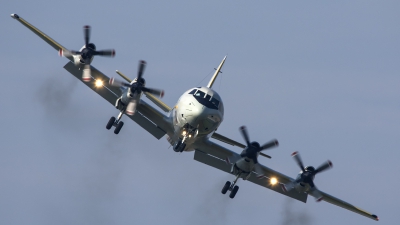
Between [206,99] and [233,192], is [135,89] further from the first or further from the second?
[233,192]

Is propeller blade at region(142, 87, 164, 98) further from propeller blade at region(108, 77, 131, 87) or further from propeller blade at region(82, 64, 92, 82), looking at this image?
propeller blade at region(82, 64, 92, 82)

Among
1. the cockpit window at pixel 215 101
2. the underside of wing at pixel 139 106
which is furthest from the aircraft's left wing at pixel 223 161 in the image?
the cockpit window at pixel 215 101

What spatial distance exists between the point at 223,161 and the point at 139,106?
7.69 metres

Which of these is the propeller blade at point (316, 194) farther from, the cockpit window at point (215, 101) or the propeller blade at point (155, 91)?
the propeller blade at point (155, 91)

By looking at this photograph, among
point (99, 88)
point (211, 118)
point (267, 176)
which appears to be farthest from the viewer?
→ point (267, 176)

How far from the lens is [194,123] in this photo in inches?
1818

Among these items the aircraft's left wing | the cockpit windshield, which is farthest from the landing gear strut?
the cockpit windshield

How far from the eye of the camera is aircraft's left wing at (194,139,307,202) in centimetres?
5062

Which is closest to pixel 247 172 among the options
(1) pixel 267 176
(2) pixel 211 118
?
(1) pixel 267 176

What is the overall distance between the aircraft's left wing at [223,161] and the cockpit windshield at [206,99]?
386cm

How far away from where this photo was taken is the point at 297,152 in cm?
4975

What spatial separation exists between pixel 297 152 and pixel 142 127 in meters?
10.9

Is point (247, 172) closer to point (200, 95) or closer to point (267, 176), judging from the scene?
point (267, 176)

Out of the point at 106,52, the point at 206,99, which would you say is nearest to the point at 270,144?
the point at 206,99
